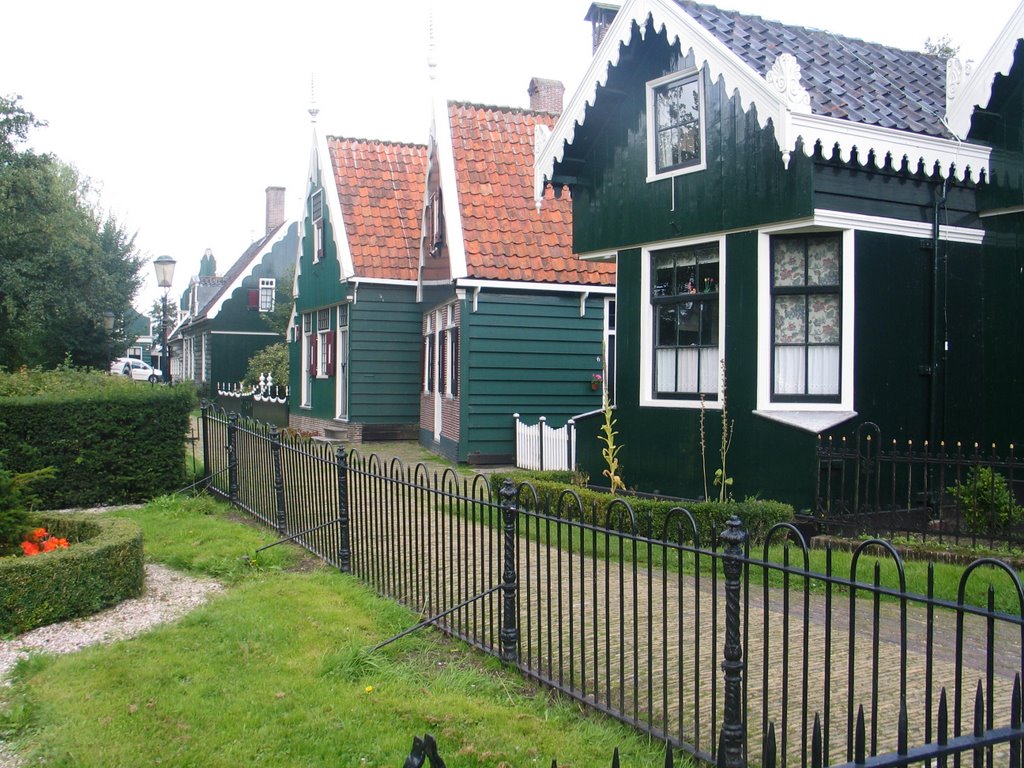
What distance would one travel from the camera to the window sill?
1020cm

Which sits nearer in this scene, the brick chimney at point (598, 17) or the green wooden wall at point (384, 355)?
the brick chimney at point (598, 17)

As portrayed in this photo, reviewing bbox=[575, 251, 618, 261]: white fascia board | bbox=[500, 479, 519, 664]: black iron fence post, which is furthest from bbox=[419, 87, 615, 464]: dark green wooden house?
bbox=[500, 479, 519, 664]: black iron fence post

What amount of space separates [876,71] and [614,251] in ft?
13.0

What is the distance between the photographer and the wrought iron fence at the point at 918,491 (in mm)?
9039

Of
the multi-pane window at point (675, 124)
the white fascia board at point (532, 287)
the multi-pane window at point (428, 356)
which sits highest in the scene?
the multi-pane window at point (675, 124)

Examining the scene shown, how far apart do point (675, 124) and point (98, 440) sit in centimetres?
891

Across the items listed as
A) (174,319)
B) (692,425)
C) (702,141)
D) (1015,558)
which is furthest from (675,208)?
(174,319)

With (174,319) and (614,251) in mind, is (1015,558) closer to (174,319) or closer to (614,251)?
(614,251)

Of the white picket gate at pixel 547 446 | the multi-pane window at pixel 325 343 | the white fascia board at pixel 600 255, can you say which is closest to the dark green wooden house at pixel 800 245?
the white fascia board at pixel 600 255

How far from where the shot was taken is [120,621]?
299 inches

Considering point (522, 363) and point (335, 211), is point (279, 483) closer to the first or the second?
point (522, 363)

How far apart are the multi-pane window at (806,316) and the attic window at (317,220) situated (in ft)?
50.8

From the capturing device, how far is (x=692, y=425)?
11773mm

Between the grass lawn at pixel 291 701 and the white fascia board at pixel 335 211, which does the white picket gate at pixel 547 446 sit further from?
the grass lawn at pixel 291 701
